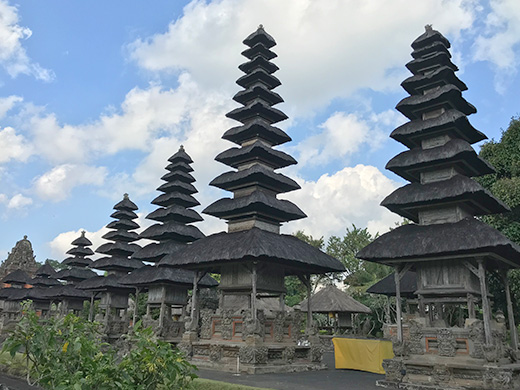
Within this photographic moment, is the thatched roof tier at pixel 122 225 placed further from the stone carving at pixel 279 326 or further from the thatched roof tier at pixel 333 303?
the stone carving at pixel 279 326

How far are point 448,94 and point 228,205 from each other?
36.9ft

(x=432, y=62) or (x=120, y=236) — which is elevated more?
(x=432, y=62)

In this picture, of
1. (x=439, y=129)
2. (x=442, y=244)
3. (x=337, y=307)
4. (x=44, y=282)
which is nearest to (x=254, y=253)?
(x=442, y=244)

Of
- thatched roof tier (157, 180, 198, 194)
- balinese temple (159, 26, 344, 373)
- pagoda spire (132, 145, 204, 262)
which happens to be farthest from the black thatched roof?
thatched roof tier (157, 180, 198, 194)

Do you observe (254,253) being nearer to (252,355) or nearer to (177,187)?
(252,355)

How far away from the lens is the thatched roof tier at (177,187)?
29.2 metres

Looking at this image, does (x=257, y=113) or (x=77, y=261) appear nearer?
(x=257, y=113)

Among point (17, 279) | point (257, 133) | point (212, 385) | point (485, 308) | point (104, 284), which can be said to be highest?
point (257, 133)

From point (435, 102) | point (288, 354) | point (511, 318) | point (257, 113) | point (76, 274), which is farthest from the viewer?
point (76, 274)

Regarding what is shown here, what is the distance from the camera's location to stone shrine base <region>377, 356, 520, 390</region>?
13.3 meters

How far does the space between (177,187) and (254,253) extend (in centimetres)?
1290

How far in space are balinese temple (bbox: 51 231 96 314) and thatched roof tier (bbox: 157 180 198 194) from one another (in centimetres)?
1436

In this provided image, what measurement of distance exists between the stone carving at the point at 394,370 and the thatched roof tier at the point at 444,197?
5993 mm

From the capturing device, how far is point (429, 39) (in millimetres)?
20625
